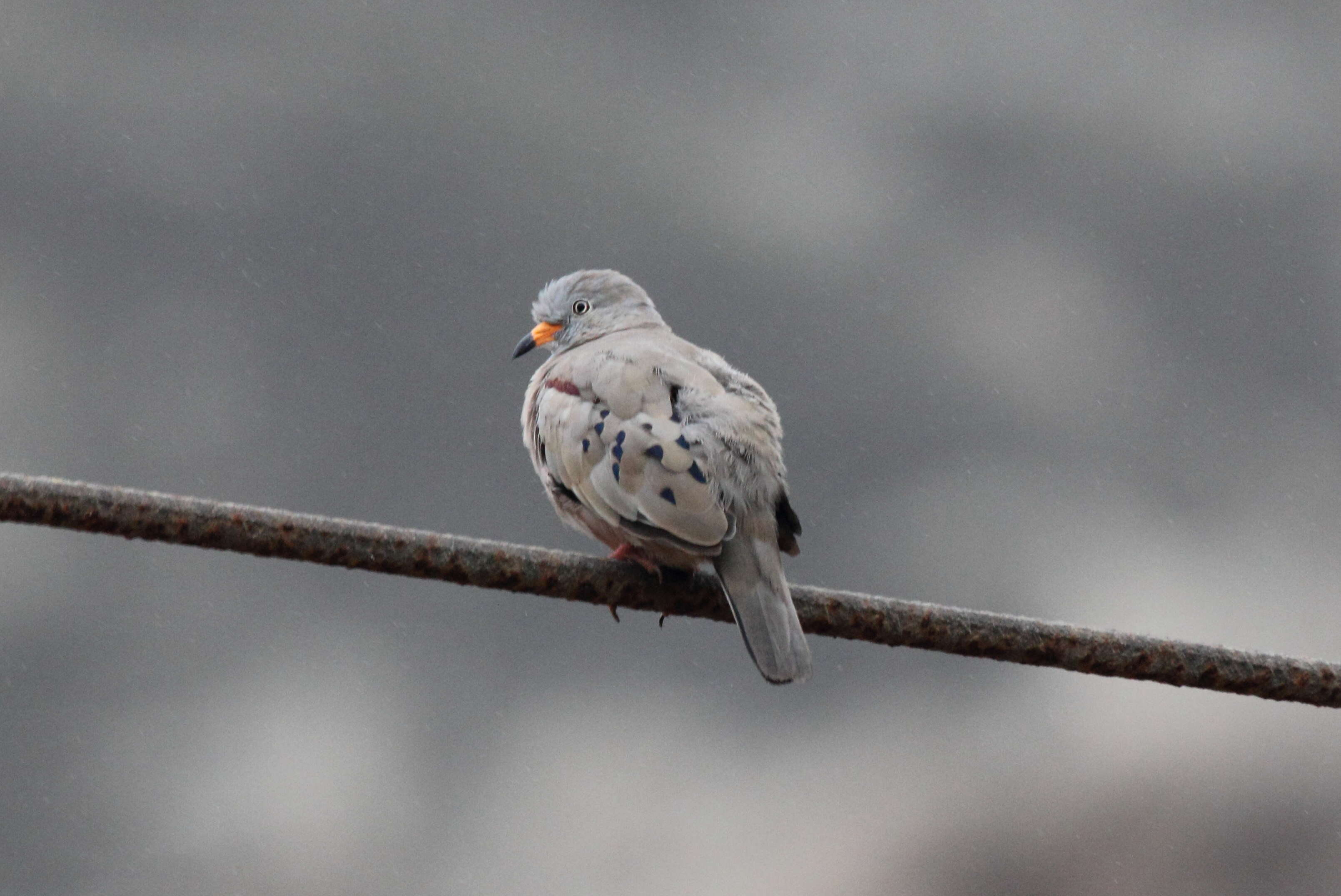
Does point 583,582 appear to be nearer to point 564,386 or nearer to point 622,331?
point 564,386

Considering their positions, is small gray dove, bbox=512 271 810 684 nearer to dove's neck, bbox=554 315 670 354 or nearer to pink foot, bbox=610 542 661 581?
pink foot, bbox=610 542 661 581

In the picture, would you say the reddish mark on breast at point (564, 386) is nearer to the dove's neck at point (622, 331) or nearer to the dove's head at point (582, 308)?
the dove's neck at point (622, 331)

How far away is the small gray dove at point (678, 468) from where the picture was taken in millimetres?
3920

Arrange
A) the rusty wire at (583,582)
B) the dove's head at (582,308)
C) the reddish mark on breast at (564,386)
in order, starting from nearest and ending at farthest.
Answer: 1. the rusty wire at (583,582)
2. the reddish mark on breast at (564,386)
3. the dove's head at (582,308)

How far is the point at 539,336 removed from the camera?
6504 millimetres

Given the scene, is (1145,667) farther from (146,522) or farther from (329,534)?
(146,522)

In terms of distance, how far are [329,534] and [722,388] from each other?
2.26m

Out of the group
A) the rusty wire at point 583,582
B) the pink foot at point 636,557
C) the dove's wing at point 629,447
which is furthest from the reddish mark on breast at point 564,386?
the rusty wire at point 583,582

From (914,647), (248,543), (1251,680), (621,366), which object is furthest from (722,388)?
(248,543)

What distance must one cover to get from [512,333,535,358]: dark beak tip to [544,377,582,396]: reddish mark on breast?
150cm

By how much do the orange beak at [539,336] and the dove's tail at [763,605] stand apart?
8.38 ft

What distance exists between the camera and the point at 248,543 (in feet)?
8.79

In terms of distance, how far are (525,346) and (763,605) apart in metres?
3.03

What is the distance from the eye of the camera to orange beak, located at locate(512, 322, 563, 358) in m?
6.49
